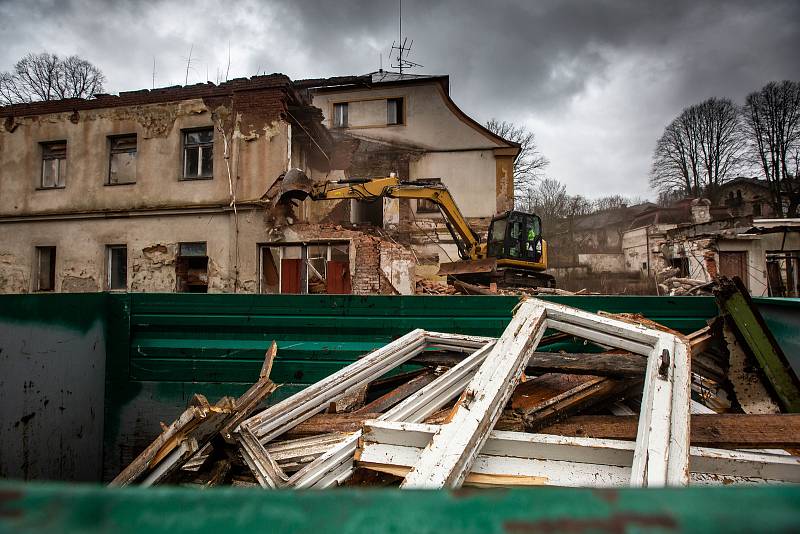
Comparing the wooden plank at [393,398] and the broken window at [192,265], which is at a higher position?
the broken window at [192,265]

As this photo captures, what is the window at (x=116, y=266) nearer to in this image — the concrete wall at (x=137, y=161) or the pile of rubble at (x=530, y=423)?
the concrete wall at (x=137, y=161)

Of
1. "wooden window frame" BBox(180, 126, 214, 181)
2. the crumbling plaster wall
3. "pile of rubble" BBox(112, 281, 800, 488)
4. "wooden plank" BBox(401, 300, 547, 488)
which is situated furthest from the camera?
"wooden window frame" BBox(180, 126, 214, 181)

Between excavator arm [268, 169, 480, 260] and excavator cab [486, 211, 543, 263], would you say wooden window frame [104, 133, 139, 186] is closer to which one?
excavator arm [268, 169, 480, 260]

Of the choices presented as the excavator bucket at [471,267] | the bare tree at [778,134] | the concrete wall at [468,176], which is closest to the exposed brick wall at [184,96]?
the excavator bucket at [471,267]

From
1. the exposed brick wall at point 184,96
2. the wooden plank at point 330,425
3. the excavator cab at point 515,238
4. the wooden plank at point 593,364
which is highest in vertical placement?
the exposed brick wall at point 184,96

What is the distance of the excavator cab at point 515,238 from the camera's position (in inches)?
430

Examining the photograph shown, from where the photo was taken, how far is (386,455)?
5.77 ft

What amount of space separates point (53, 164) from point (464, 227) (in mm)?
13626

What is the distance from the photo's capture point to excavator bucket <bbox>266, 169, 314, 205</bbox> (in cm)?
1043

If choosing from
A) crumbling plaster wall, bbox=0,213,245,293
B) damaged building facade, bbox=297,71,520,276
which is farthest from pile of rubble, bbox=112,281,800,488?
damaged building facade, bbox=297,71,520,276

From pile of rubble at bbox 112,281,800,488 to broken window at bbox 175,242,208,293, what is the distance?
398 inches

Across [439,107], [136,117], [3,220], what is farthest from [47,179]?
[439,107]

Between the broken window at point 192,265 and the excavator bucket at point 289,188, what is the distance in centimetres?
282

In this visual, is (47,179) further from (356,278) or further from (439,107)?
(439,107)
